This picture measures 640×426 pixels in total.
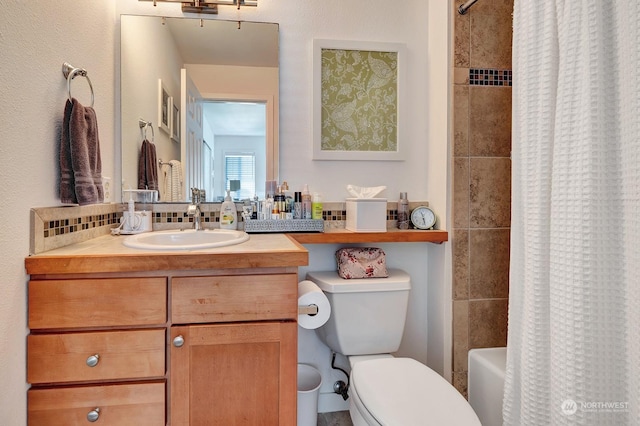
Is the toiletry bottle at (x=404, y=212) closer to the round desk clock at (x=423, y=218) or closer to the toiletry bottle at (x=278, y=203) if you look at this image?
the round desk clock at (x=423, y=218)

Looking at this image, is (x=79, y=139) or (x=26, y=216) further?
(x=79, y=139)

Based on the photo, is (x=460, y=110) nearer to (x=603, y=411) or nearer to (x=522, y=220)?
(x=522, y=220)

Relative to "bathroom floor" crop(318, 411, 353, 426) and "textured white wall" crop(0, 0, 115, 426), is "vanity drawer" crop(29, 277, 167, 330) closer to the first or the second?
"textured white wall" crop(0, 0, 115, 426)

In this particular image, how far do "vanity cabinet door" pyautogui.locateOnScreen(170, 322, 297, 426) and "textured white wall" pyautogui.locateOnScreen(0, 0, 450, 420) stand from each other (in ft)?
1.42

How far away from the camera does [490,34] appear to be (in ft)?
5.63

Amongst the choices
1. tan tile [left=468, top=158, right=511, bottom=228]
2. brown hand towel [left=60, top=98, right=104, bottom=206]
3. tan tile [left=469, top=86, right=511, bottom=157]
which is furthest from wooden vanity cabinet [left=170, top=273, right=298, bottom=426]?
tan tile [left=469, top=86, right=511, bottom=157]

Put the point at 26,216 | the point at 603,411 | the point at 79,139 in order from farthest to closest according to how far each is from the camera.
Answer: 1. the point at 79,139
2. the point at 26,216
3. the point at 603,411

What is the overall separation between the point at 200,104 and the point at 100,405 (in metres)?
1.31

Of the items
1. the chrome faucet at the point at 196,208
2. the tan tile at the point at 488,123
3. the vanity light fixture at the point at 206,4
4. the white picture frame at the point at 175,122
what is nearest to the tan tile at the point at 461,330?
the tan tile at the point at 488,123

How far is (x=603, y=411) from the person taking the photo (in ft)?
2.91

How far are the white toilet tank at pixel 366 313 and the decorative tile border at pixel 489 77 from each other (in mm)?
1013

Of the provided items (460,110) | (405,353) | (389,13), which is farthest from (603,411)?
(389,13)

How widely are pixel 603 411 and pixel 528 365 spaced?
0.19 metres

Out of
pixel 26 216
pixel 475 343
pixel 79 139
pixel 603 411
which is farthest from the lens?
pixel 475 343
